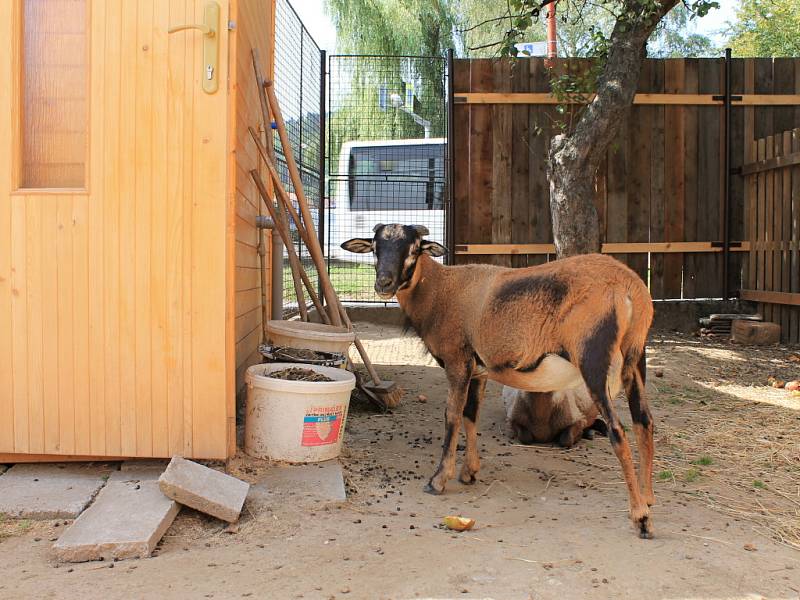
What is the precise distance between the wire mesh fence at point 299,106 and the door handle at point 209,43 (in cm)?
350

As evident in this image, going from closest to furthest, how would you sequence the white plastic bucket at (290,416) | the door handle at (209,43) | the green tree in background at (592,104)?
the door handle at (209,43) < the white plastic bucket at (290,416) < the green tree in background at (592,104)

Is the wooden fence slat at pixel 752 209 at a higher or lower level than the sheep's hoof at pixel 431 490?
higher

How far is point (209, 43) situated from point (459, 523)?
2815 mm

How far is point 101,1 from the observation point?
4.18m

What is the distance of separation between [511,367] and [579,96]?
5.82 m

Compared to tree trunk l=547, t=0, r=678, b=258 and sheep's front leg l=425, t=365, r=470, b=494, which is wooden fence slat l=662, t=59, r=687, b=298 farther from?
sheep's front leg l=425, t=365, r=470, b=494

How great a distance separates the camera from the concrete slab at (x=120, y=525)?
330 cm

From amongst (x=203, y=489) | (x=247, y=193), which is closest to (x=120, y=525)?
(x=203, y=489)

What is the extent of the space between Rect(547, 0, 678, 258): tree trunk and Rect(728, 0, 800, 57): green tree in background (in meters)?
18.5

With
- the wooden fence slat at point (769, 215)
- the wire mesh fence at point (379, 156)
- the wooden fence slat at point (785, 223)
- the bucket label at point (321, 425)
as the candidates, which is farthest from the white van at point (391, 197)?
the bucket label at point (321, 425)

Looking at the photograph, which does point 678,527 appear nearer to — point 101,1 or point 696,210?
point 101,1

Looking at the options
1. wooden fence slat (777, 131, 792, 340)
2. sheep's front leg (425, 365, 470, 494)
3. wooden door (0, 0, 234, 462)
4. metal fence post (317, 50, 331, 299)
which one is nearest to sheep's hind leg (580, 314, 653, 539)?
sheep's front leg (425, 365, 470, 494)

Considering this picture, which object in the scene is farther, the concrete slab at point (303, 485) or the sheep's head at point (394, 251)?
the sheep's head at point (394, 251)

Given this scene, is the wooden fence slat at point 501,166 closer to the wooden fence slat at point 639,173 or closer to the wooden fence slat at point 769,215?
the wooden fence slat at point 639,173
